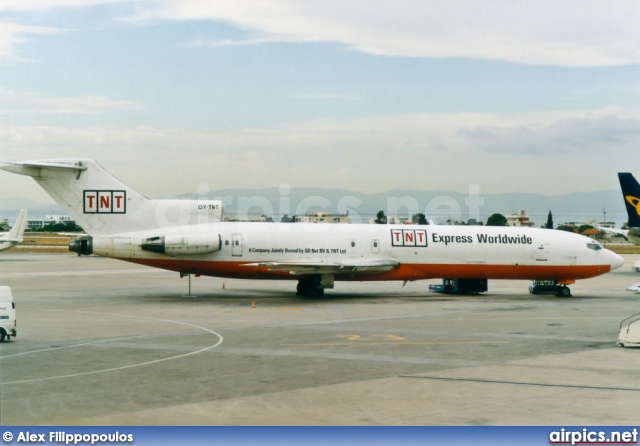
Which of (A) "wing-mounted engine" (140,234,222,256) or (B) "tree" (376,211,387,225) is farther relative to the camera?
(B) "tree" (376,211,387,225)

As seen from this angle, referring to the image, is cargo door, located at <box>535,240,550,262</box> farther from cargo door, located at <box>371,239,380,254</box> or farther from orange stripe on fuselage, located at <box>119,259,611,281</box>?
Answer: cargo door, located at <box>371,239,380,254</box>

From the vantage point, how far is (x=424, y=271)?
3759 cm

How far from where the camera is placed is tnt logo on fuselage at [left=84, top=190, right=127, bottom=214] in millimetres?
35531

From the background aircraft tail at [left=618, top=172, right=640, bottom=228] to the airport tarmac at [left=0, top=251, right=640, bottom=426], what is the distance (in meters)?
8.86

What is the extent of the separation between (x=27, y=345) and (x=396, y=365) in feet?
35.0

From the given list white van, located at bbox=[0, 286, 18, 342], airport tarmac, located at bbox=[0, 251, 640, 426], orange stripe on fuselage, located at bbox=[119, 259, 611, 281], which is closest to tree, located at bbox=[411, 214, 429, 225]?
orange stripe on fuselage, located at bbox=[119, 259, 611, 281]

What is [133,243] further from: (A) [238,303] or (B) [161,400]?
(B) [161,400]

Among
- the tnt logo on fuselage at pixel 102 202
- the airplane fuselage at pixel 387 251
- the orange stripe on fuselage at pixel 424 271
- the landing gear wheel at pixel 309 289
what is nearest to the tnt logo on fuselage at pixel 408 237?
the airplane fuselage at pixel 387 251

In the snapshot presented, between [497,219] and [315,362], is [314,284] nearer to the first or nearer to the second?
[315,362]

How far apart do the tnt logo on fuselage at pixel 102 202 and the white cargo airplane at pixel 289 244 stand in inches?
1.9

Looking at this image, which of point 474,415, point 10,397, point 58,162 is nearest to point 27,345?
point 10,397

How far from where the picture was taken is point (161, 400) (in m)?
14.4

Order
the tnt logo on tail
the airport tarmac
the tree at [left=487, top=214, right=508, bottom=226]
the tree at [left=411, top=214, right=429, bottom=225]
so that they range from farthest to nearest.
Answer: the tree at [left=487, top=214, right=508, bottom=226], the tree at [left=411, top=214, right=429, bottom=225], the tnt logo on tail, the airport tarmac

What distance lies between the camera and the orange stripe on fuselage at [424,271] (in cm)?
3594
